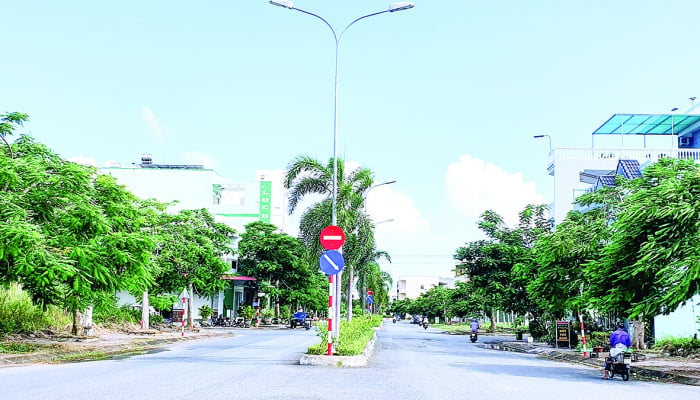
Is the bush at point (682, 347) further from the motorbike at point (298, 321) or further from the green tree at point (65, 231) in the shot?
the motorbike at point (298, 321)

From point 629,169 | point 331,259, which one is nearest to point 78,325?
point 331,259

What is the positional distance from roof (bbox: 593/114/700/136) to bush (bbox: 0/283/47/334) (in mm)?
32045

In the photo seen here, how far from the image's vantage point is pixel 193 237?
38.7m

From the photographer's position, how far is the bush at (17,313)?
81.8 feet

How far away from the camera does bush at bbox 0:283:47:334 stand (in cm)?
2493

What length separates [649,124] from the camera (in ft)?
136

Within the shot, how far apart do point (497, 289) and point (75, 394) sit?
3081cm

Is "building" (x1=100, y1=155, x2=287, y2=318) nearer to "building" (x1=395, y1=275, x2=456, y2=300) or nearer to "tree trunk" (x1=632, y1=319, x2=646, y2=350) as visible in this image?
"tree trunk" (x1=632, y1=319, x2=646, y2=350)

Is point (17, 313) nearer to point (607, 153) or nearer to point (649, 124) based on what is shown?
point (607, 153)

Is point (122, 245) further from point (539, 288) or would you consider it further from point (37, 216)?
point (539, 288)

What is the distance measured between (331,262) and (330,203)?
11061 millimetres

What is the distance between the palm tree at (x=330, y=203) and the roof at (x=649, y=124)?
19.1 m

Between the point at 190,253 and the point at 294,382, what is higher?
the point at 190,253

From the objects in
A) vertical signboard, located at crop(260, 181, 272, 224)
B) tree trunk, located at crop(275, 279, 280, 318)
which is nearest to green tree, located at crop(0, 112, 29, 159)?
tree trunk, located at crop(275, 279, 280, 318)
